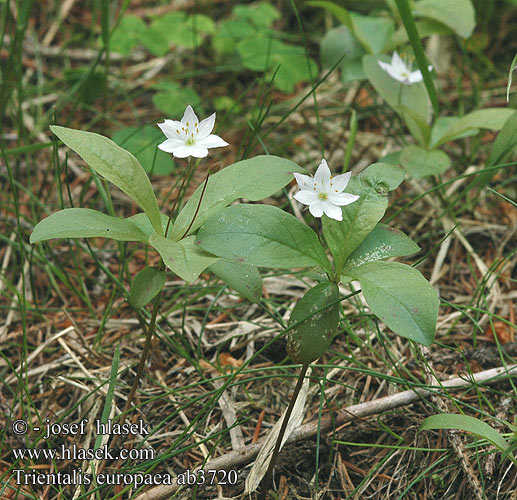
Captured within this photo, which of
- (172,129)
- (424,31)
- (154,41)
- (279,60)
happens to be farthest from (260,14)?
(172,129)

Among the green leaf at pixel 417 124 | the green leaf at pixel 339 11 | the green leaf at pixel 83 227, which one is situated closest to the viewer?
the green leaf at pixel 83 227

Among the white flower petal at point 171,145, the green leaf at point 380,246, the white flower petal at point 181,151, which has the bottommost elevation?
the green leaf at point 380,246

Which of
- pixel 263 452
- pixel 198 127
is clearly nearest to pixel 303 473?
pixel 263 452

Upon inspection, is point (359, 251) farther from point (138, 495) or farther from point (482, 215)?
point (482, 215)

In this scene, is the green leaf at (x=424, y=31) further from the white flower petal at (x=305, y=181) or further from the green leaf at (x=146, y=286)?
the green leaf at (x=146, y=286)

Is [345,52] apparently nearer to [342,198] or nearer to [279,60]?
[279,60]

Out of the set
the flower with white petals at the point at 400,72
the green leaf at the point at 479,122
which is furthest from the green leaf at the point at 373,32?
the green leaf at the point at 479,122

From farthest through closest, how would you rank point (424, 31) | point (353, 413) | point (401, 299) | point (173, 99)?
point (173, 99) → point (424, 31) → point (353, 413) → point (401, 299)
